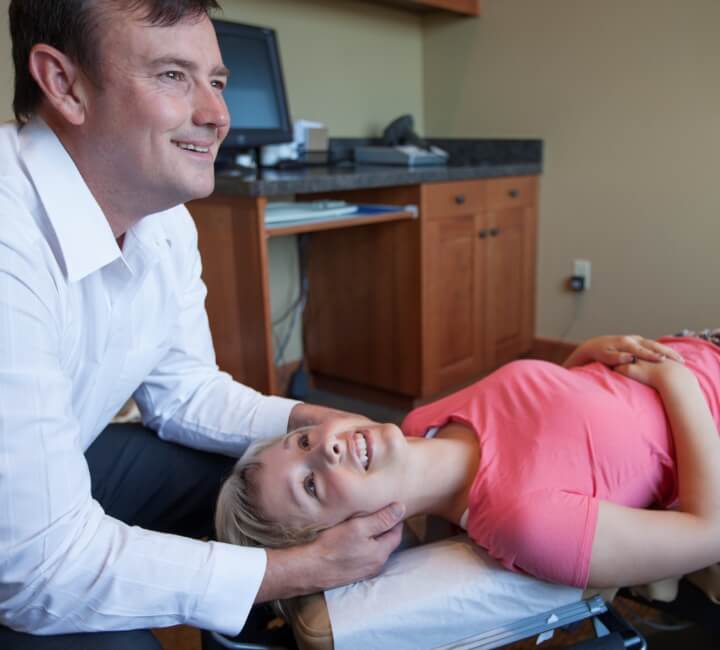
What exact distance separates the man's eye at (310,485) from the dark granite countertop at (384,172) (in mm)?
1137

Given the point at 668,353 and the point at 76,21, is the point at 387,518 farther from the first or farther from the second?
the point at 76,21

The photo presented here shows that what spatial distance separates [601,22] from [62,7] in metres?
2.49

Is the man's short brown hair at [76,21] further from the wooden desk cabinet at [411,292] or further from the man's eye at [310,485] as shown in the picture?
the wooden desk cabinet at [411,292]

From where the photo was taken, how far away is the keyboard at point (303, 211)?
83.4 inches

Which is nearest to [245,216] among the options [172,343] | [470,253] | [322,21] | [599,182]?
[172,343]

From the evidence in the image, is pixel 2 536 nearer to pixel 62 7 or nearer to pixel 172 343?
pixel 172 343

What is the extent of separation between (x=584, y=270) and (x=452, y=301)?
709 millimetres

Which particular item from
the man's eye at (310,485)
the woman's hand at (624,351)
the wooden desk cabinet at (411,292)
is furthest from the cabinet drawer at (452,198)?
the man's eye at (310,485)

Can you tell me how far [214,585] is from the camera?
34.6 inches

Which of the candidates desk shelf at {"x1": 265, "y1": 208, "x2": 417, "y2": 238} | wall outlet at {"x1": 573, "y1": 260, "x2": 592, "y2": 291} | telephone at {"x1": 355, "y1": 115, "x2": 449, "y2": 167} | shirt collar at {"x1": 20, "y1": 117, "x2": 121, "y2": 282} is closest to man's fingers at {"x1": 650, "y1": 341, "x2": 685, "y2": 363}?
shirt collar at {"x1": 20, "y1": 117, "x2": 121, "y2": 282}

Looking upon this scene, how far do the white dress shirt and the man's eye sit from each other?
0.51 feet

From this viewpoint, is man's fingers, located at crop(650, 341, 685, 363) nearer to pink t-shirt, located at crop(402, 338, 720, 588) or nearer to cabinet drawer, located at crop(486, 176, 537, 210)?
pink t-shirt, located at crop(402, 338, 720, 588)

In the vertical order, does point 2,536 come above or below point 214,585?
above

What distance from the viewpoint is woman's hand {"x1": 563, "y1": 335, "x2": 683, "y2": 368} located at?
4.11ft
